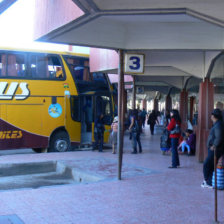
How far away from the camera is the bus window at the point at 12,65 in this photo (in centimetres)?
1330

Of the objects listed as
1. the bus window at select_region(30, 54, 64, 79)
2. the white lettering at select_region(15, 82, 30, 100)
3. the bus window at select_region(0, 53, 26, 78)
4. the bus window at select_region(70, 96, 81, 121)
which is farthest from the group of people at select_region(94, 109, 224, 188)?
the bus window at select_region(0, 53, 26, 78)

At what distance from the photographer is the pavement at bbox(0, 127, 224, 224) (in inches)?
227

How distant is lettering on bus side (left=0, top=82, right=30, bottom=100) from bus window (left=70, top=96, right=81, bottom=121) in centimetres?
198

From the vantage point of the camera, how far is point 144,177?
9188 millimetres

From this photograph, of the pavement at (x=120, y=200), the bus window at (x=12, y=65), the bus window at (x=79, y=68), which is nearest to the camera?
the pavement at (x=120, y=200)

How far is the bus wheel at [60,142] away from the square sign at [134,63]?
6722 mm

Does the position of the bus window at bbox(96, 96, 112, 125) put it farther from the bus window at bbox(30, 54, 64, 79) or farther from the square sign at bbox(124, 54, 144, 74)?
the square sign at bbox(124, 54, 144, 74)

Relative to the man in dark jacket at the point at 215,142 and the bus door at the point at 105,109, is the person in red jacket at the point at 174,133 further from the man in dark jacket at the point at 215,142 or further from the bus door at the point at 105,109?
the bus door at the point at 105,109

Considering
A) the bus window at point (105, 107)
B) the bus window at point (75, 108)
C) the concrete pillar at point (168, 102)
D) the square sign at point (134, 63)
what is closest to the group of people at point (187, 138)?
the bus window at point (75, 108)

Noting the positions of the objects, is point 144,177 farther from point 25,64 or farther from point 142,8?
point 25,64

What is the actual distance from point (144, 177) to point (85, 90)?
23.1ft

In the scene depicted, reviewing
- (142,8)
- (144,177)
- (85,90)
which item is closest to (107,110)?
(85,90)

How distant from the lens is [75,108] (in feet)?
49.2

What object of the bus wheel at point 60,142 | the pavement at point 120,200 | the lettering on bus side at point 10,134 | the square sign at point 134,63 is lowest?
the pavement at point 120,200
